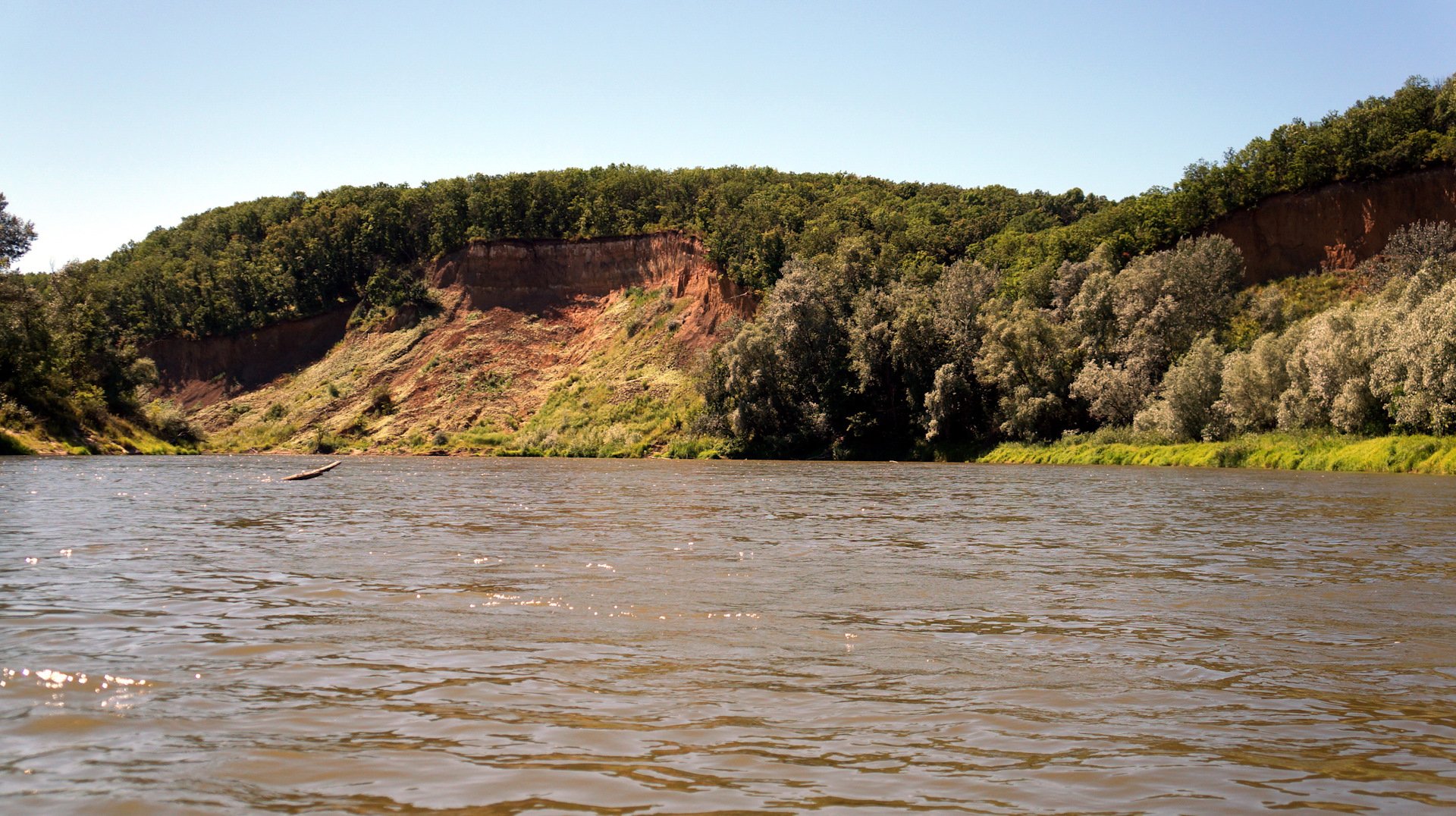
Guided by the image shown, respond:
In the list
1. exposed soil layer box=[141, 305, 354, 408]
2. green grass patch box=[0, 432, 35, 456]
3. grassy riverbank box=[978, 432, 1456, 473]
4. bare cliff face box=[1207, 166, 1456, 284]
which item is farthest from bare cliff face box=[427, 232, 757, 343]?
green grass patch box=[0, 432, 35, 456]

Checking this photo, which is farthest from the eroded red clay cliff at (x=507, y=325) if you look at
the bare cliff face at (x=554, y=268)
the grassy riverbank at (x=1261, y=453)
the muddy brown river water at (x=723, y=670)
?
the muddy brown river water at (x=723, y=670)

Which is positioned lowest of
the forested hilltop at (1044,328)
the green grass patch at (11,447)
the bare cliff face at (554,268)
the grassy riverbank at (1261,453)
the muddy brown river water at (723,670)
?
the grassy riverbank at (1261,453)

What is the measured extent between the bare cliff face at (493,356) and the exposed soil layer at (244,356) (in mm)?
153

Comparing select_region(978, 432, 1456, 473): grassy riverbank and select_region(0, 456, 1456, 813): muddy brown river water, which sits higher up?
select_region(0, 456, 1456, 813): muddy brown river water

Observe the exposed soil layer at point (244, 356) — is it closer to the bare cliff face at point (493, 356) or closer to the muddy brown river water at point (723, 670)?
the bare cliff face at point (493, 356)

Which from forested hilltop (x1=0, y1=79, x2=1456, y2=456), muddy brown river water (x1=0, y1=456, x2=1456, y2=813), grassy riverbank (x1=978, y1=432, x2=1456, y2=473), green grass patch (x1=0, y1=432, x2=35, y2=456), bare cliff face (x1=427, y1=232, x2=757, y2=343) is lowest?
grassy riverbank (x1=978, y1=432, x2=1456, y2=473)

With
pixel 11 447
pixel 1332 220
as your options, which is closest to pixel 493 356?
pixel 11 447

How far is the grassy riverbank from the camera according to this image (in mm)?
41528

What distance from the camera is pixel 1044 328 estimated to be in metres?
65.6

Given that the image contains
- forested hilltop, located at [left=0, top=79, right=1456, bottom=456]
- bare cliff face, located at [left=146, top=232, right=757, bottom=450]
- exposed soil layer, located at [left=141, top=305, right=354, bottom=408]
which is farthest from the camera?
exposed soil layer, located at [left=141, top=305, right=354, bottom=408]

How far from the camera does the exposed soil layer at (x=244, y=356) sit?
376 ft

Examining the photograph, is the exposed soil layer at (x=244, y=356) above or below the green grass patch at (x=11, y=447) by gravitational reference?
above

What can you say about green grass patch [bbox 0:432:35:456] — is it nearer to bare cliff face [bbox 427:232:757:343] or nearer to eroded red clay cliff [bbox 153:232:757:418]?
eroded red clay cliff [bbox 153:232:757:418]

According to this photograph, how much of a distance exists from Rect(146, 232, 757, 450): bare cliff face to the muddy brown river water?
62.6 meters
